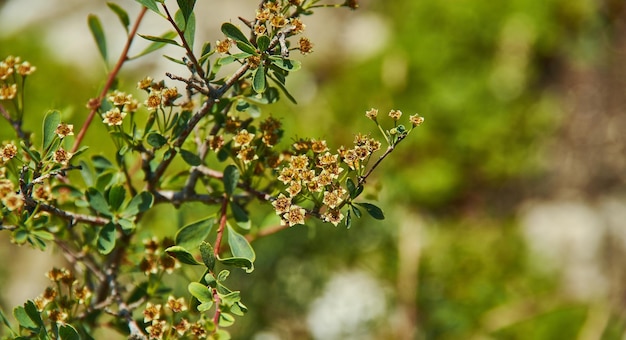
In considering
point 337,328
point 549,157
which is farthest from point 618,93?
point 337,328

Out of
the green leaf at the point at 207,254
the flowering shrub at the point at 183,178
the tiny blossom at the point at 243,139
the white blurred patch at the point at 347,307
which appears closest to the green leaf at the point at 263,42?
the flowering shrub at the point at 183,178

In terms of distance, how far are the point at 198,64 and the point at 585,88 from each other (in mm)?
2757

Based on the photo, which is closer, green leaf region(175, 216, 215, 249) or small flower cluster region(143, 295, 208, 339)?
small flower cluster region(143, 295, 208, 339)

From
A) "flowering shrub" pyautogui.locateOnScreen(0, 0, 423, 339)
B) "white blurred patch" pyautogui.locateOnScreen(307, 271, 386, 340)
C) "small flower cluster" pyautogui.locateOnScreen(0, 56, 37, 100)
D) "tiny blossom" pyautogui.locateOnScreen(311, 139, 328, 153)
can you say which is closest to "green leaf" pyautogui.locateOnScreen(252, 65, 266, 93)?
"flowering shrub" pyautogui.locateOnScreen(0, 0, 423, 339)

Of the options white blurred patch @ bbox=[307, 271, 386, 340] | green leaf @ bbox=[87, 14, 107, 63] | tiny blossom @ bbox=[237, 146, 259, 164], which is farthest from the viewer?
Result: white blurred patch @ bbox=[307, 271, 386, 340]

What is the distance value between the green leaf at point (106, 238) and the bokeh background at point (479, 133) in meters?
1.30

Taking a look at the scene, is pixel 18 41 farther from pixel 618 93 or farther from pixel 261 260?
pixel 618 93

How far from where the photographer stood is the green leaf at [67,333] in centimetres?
78

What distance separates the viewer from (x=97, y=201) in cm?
87

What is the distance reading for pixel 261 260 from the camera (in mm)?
1898

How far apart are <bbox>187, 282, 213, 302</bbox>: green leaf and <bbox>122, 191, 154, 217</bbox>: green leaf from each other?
16 centimetres

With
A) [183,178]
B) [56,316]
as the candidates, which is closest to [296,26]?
[183,178]

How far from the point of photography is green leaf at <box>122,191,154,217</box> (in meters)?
0.86

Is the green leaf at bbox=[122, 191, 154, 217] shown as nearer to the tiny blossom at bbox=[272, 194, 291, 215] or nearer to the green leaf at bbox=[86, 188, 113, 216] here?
the green leaf at bbox=[86, 188, 113, 216]
